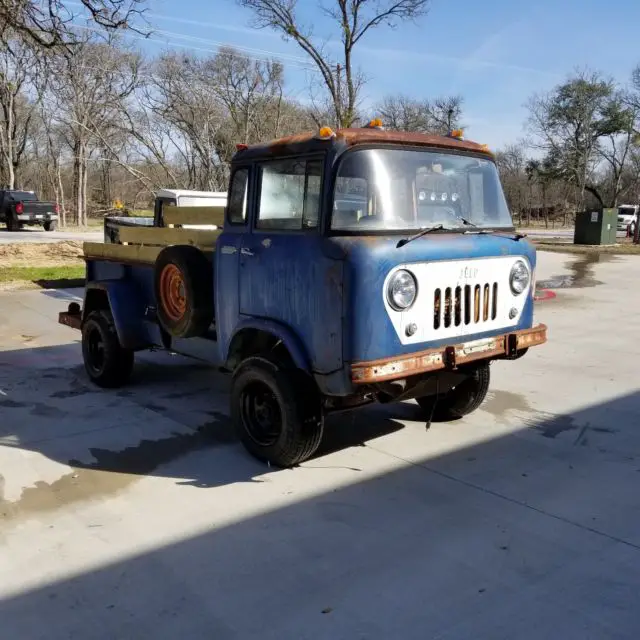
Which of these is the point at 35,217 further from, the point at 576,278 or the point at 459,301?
the point at 459,301

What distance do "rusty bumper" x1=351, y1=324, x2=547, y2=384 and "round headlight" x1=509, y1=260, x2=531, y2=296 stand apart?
0.32 metres

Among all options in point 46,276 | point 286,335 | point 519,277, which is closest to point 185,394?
point 286,335

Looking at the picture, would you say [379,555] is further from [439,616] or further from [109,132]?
[109,132]

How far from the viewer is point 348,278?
3877 mm

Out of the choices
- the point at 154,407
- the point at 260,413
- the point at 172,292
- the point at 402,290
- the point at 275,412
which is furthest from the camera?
the point at 154,407

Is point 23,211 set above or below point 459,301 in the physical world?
above

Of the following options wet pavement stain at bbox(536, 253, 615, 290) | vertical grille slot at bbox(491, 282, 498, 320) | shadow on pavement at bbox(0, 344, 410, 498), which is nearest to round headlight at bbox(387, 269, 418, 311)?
vertical grille slot at bbox(491, 282, 498, 320)

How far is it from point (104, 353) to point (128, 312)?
558mm

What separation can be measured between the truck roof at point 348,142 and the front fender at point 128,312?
2.14 metres

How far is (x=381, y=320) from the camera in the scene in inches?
156

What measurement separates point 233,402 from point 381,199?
182cm

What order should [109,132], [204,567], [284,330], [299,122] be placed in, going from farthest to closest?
[109,132] < [299,122] < [284,330] < [204,567]

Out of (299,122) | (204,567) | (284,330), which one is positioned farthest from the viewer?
(299,122)

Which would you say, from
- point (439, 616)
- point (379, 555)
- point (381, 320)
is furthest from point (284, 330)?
point (439, 616)
